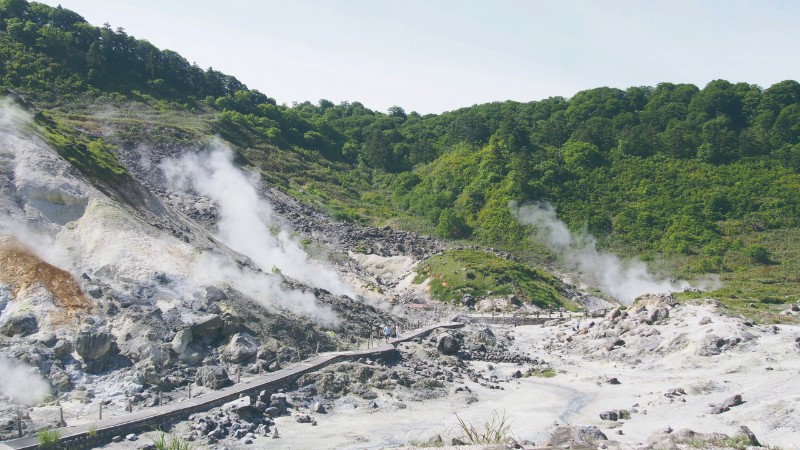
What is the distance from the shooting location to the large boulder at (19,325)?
2930 cm

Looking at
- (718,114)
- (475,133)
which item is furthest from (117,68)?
(718,114)

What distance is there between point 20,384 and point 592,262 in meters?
60.5

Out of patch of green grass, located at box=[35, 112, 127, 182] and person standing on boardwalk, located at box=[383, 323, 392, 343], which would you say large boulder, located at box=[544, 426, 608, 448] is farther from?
patch of green grass, located at box=[35, 112, 127, 182]

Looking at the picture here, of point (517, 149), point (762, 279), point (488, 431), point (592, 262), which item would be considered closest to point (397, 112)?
point (517, 149)

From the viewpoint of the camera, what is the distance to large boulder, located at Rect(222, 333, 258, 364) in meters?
31.6

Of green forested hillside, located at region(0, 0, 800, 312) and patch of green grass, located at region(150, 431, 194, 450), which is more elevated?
green forested hillside, located at region(0, 0, 800, 312)

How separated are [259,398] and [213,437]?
11.3ft

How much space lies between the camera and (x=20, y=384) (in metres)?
26.6

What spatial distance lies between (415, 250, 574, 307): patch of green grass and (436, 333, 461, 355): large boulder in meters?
21.3

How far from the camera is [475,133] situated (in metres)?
107

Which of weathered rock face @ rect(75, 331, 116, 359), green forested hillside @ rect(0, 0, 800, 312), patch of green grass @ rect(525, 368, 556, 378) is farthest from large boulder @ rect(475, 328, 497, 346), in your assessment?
green forested hillside @ rect(0, 0, 800, 312)

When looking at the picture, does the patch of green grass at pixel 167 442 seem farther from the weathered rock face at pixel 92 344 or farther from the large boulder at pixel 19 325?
the large boulder at pixel 19 325

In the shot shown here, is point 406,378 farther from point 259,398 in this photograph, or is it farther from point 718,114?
point 718,114

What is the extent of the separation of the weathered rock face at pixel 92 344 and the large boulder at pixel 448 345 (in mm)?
18181
